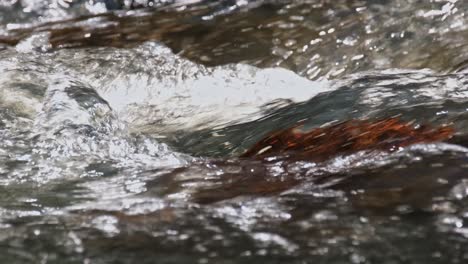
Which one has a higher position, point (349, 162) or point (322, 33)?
point (349, 162)

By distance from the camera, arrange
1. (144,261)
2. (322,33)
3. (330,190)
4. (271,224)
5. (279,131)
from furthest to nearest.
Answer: (322,33) < (279,131) < (330,190) < (271,224) < (144,261)

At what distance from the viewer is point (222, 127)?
3732 millimetres

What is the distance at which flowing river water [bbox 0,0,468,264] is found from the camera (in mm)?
2139

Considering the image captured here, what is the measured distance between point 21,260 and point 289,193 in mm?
774

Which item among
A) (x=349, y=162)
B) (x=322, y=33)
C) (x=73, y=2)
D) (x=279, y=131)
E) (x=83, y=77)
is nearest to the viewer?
(x=349, y=162)

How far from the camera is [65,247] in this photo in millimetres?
2115

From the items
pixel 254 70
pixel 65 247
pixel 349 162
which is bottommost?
pixel 254 70

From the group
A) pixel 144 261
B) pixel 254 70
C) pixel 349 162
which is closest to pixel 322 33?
pixel 254 70

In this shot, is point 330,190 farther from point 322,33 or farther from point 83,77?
point 322,33

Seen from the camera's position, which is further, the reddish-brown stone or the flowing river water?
the reddish-brown stone

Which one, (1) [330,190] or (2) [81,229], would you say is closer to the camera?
(2) [81,229]

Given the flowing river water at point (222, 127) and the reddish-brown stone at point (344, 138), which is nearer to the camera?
the flowing river water at point (222, 127)

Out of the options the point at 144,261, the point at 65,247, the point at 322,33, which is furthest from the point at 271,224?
the point at 322,33

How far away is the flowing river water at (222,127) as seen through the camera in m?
2.14
